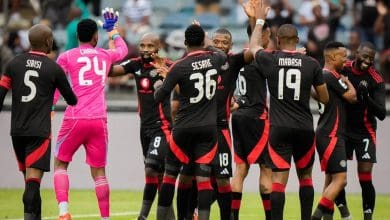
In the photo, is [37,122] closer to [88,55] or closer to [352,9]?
[88,55]

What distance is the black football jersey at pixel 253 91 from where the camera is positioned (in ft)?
51.8

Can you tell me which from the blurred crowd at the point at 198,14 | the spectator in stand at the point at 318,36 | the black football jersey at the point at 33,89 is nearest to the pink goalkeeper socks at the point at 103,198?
the black football jersey at the point at 33,89

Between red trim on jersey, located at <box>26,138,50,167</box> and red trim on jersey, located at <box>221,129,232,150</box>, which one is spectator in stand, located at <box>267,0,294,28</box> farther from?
red trim on jersey, located at <box>26,138,50,167</box>

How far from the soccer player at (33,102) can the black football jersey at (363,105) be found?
4239 millimetres

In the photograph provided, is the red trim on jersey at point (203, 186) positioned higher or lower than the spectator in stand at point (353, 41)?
lower

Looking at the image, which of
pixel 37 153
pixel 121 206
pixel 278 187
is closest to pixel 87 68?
pixel 37 153

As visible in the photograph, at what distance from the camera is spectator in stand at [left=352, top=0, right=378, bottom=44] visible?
2452 centimetres

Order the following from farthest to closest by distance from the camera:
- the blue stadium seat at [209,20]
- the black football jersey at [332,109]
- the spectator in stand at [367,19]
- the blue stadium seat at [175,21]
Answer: the blue stadium seat at [175,21] < the blue stadium seat at [209,20] < the spectator in stand at [367,19] < the black football jersey at [332,109]

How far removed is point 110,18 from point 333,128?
331 cm

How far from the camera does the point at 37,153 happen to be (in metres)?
14.2

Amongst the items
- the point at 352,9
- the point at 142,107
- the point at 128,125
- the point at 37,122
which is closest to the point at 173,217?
the point at 142,107

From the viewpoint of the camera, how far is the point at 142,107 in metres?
16.2

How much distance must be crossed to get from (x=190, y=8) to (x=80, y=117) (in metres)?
12.2

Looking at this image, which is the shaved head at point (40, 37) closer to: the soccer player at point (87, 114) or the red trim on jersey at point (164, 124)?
the soccer player at point (87, 114)
